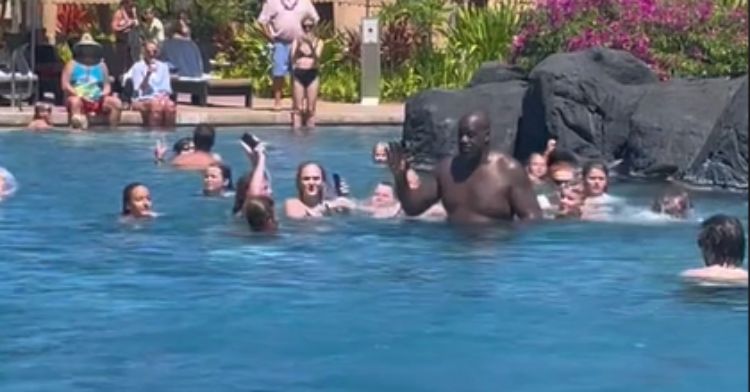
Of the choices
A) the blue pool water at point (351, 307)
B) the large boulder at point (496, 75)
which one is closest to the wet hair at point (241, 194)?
the blue pool water at point (351, 307)

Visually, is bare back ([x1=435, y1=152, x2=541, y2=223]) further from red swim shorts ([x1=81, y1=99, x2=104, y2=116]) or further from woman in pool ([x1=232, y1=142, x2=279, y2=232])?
red swim shorts ([x1=81, y1=99, x2=104, y2=116])

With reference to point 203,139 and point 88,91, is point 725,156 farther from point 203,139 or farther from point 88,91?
point 88,91

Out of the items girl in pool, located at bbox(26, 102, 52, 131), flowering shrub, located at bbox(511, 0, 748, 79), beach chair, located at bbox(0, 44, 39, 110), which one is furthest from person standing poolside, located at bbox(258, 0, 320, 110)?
flowering shrub, located at bbox(511, 0, 748, 79)

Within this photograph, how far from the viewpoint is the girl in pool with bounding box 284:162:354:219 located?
13.0 meters

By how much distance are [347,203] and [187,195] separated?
1.93m

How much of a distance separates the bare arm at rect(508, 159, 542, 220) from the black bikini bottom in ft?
29.6

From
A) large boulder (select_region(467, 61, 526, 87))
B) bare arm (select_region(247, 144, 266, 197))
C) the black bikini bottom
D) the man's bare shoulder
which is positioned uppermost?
large boulder (select_region(467, 61, 526, 87))

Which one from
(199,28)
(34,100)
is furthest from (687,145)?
(199,28)

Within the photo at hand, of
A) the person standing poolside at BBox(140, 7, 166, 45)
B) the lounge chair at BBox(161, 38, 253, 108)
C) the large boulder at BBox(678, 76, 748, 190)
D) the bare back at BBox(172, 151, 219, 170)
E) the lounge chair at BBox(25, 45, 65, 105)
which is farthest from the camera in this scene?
the person standing poolside at BBox(140, 7, 166, 45)

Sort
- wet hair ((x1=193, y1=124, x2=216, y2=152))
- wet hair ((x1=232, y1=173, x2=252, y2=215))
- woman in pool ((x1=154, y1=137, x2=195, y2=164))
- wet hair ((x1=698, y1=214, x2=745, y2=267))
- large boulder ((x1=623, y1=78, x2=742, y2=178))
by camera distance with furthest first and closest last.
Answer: woman in pool ((x1=154, y1=137, x2=195, y2=164))
wet hair ((x1=193, y1=124, x2=216, y2=152))
large boulder ((x1=623, y1=78, x2=742, y2=178))
wet hair ((x1=232, y1=173, x2=252, y2=215))
wet hair ((x1=698, y1=214, x2=745, y2=267))

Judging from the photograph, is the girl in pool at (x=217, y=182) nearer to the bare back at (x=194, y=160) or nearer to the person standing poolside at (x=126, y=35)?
the bare back at (x=194, y=160)

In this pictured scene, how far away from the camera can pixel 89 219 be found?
13609mm

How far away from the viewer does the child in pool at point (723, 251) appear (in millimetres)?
9812

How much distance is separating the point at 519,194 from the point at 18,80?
11.6m
